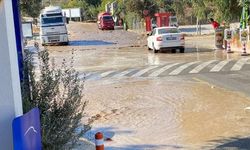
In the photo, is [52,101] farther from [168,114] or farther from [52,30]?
[52,30]

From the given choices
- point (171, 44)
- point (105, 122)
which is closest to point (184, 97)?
point (105, 122)

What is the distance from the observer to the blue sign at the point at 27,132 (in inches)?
158

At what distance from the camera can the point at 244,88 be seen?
45.8ft

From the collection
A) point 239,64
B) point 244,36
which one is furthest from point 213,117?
point 244,36

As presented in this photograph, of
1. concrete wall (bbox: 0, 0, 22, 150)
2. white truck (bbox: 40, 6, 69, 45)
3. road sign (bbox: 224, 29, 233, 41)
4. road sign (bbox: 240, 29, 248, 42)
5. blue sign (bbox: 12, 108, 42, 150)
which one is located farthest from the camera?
white truck (bbox: 40, 6, 69, 45)

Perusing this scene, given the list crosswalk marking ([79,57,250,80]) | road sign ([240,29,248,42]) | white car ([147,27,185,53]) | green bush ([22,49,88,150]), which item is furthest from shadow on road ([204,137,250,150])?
white car ([147,27,185,53])

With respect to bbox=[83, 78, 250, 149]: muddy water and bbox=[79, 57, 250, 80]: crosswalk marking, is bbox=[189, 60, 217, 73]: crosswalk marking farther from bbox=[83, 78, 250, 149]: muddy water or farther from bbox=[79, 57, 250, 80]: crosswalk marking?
bbox=[83, 78, 250, 149]: muddy water

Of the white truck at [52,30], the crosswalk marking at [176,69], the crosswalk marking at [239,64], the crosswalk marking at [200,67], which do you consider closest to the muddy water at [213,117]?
the crosswalk marking at [200,67]

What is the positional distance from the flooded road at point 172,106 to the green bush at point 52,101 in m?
2.64

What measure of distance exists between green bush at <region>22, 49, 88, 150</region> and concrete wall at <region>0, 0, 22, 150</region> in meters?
1.12

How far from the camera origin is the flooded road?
350 inches

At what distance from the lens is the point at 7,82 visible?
13.7 feet

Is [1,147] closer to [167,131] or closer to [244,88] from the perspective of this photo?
[167,131]

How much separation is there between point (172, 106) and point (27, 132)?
321 inches
